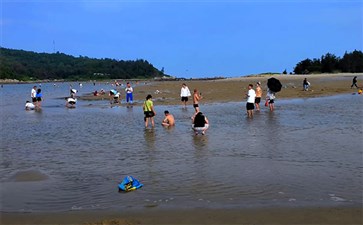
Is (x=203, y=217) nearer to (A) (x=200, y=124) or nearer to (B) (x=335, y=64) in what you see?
(A) (x=200, y=124)

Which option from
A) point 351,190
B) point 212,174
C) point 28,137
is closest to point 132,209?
point 212,174

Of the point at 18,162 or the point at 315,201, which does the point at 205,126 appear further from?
the point at 315,201

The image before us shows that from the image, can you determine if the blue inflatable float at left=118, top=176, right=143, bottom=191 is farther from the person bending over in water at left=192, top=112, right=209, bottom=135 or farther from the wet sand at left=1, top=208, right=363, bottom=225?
the person bending over in water at left=192, top=112, right=209, bottom=135

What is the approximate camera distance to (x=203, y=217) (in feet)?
20.3

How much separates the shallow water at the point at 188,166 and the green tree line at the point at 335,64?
75.3m

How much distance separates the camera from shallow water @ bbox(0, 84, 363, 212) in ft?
23.8

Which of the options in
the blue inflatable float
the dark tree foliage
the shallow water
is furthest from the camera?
the dark tree foliage

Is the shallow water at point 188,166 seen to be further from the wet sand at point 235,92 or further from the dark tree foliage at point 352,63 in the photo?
the dark tree foliage at point 352,63

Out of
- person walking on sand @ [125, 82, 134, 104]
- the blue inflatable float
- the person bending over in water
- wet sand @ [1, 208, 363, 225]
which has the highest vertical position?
person walking on sand @ [125, 82, 134, 104]

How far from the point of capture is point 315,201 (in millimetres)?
6855

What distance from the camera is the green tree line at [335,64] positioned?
86.5 meters

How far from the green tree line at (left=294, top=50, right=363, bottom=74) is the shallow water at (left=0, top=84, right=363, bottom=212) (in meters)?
75.3

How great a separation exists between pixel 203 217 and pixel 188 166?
3.60 metres

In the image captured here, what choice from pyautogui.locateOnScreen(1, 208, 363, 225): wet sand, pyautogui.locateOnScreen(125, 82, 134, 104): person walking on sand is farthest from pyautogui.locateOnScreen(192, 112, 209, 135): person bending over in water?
pyautogui.locateOnScreen(125, 82, 134, 104): person walking on sand
